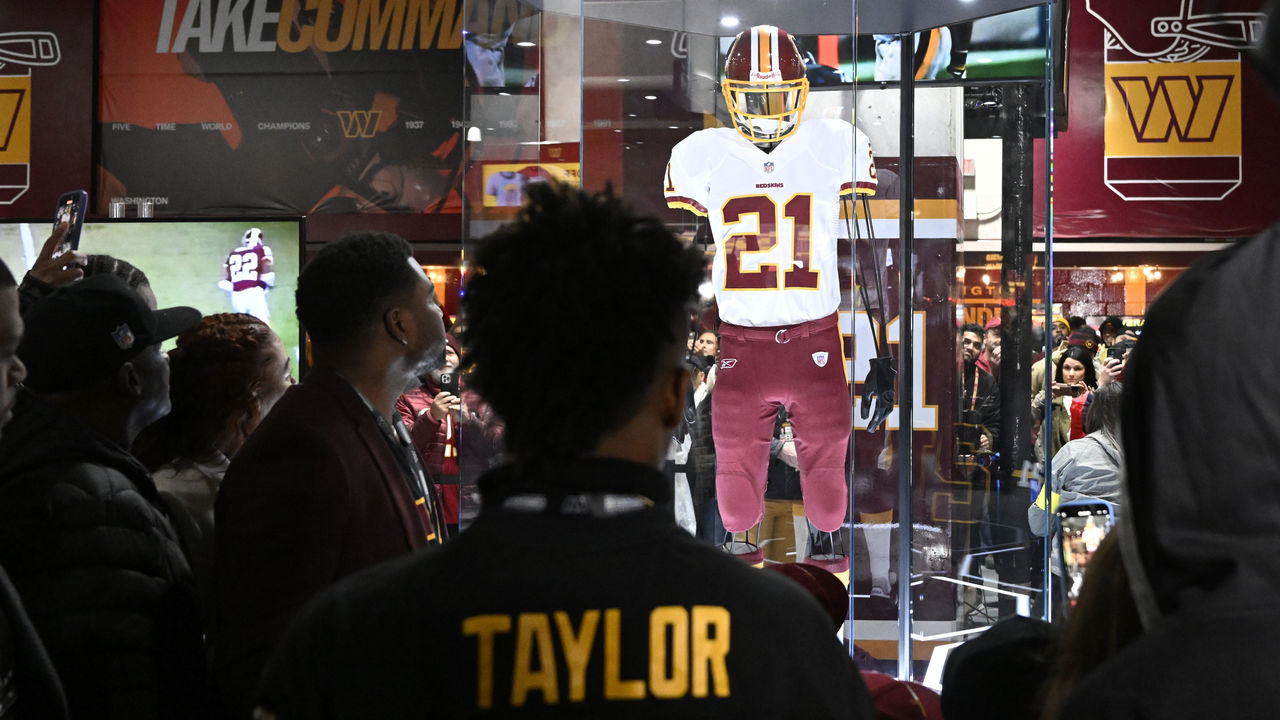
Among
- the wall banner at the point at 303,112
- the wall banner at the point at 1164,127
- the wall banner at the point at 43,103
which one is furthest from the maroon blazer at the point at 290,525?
the wall banner at the point at 1164,127

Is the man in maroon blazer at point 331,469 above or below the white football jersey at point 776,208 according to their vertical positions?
below

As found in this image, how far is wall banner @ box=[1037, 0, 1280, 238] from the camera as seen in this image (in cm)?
592

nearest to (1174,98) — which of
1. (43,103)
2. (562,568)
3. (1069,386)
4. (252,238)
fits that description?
(1069,386)

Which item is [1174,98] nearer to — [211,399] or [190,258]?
[190,258]

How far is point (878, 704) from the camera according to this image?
4.54 feet

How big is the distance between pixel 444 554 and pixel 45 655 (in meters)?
0.70

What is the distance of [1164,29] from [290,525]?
6.02 metres

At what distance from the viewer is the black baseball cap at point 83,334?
164 centimetres

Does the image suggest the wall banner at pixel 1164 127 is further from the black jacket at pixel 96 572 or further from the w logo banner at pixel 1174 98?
the black jacket at pixel 96 572

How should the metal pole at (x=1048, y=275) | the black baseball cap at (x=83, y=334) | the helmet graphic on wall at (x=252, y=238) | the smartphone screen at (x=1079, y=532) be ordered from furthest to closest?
1. the helmet graphic on wall at (x=252, y=238)
2. the metal pole at (x=1048, y=275)
3. the black baseball cap at (x=83, y=334)
4. the smartphone screen at (x=1079, y=532)

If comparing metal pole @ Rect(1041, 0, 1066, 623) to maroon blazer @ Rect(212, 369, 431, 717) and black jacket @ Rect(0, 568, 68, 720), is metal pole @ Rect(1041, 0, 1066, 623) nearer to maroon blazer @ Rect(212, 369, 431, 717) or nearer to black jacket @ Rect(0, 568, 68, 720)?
maroon blazer @ Rect(212, 369, 431, 717)

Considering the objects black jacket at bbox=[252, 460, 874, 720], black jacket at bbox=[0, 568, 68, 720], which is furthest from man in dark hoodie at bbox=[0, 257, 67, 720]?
black jacket at bbox=[252, 460, 874, 720]

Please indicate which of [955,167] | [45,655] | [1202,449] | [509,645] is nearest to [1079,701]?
[1202,449]

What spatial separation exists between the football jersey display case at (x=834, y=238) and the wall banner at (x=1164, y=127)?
A: 9.96 ft
